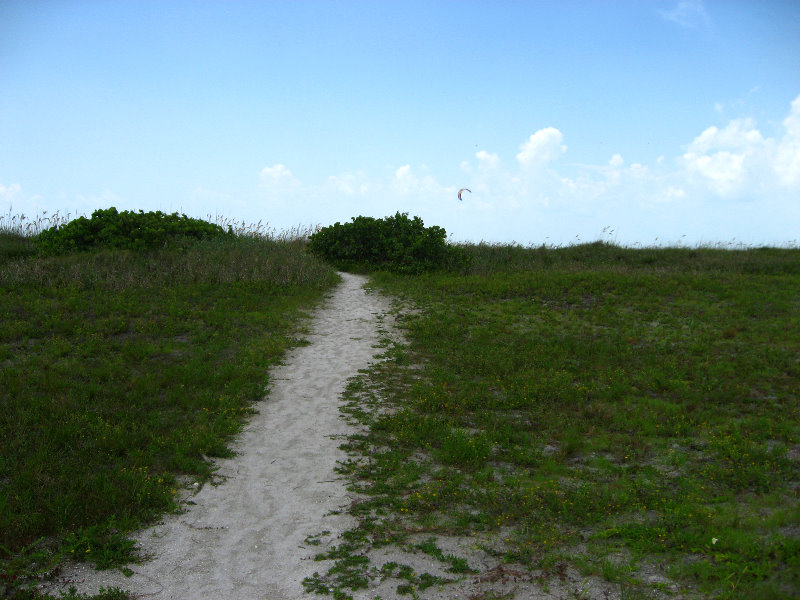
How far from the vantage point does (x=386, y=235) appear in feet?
86.6

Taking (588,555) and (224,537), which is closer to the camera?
(588,555)

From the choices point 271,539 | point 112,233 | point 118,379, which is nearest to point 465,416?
point 271,539

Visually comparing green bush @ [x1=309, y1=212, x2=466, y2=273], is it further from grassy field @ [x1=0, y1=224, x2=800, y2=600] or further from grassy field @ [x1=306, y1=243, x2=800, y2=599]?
grassy field @ [x1=306, y1=243, x2=800, y2=599]

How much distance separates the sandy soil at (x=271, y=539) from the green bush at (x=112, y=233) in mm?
14536

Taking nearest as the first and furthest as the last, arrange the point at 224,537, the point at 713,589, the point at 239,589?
the point at 713,589
the point at 239,589
the point at 224,537

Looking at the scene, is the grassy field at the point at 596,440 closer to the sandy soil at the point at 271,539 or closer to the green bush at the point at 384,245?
the sandy soil at the point at 271,539

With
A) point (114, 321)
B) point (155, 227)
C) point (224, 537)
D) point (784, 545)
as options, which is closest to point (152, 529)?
point (224, 537)

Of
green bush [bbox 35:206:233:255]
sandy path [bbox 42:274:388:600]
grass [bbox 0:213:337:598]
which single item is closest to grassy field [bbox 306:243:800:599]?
sandy path [bbox 42:274:388:600]

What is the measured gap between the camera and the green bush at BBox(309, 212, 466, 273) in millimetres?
24875

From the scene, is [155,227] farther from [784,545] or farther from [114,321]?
[784,545]

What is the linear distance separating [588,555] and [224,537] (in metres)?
4.20

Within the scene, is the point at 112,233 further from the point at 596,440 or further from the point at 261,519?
the point at 596,440

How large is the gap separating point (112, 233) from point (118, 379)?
42.5 feet

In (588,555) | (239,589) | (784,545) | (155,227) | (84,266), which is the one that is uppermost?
(155,227)
